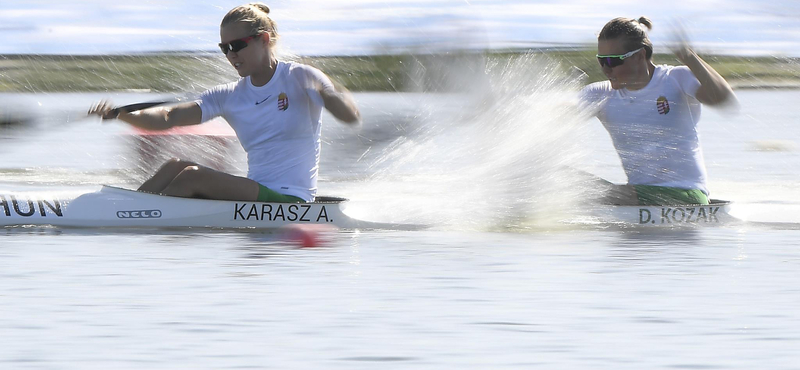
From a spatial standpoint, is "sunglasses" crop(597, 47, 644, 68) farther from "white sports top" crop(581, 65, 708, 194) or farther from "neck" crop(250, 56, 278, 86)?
"neck" crop(250, 56, 278, 86)

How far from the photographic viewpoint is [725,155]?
19.9 m

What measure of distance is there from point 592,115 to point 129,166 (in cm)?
535

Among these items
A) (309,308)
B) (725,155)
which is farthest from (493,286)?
(725,155)

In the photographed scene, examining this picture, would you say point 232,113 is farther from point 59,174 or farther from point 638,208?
point 59,174

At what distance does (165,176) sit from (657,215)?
3639mm

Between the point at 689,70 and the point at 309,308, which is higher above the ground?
the point at 689,70

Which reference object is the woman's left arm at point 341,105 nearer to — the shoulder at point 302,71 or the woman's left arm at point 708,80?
the shoulder at point 302,71

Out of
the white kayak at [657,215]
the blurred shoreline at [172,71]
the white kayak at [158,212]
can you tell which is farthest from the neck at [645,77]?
the blurred shoreline at [172,71]

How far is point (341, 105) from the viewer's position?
8938mm

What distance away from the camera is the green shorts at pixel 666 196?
9898mm

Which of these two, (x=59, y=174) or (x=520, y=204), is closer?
(x=520, y=204)

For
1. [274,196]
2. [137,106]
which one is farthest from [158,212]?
[274,196]

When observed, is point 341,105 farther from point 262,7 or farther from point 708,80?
point 708,80

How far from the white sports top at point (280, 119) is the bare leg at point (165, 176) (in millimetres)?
513
